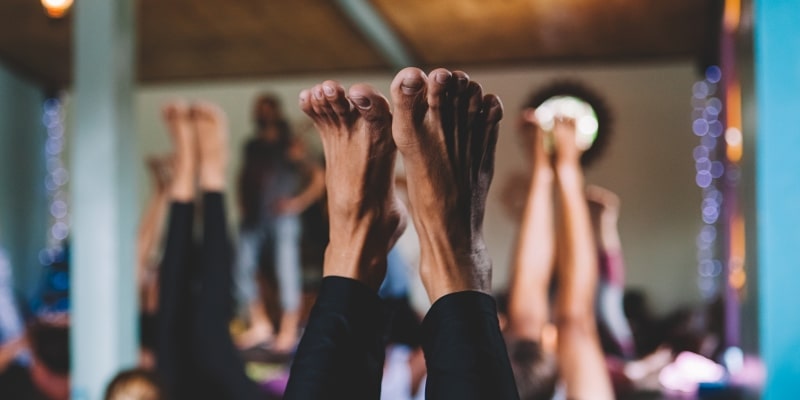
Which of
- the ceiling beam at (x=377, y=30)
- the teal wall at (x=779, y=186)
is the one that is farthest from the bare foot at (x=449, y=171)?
the ceiling beam at (x=377, y=30)

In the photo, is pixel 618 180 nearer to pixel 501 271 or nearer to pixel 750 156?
pixel 501 271

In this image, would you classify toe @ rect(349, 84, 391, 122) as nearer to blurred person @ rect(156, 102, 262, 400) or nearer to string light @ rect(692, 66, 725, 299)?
blurred person @ rect(156, 102, 262, 400)

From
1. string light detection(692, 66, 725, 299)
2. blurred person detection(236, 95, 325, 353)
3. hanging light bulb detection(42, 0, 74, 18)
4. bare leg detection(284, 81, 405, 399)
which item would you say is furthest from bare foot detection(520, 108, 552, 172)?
string light detection(692, 66, 725, 299)

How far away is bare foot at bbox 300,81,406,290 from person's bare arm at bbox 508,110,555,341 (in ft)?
2.98

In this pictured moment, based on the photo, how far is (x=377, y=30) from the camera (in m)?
7.55

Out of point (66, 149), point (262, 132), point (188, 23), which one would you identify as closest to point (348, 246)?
point (188, 23)

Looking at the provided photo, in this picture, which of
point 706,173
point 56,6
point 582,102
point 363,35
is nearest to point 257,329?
point 363,35

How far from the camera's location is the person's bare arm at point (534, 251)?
6.23 ft

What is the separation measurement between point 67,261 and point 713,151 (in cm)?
575

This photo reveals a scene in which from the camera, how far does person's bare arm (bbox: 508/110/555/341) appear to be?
1897mm

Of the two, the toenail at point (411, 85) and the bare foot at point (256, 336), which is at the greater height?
the toenail at point (411, 85)

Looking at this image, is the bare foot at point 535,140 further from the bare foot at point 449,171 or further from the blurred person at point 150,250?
the blurred person at point 150,250

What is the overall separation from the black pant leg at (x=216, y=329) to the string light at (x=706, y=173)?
22.4 ft

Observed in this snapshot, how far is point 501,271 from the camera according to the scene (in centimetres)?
886
